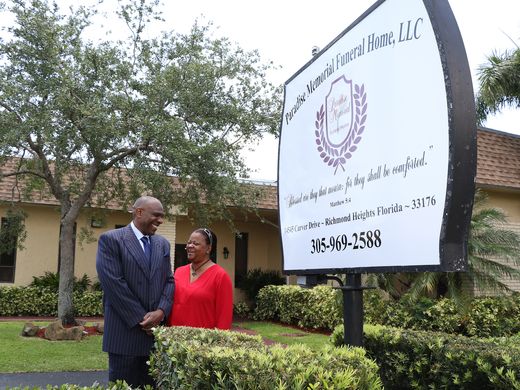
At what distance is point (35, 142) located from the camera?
12062 mm

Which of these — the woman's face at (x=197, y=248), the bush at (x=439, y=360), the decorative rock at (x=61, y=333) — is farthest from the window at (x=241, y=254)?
the woman's face at (x=197, y=248)

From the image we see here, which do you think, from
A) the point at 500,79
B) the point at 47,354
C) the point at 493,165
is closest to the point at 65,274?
the point at 47,354

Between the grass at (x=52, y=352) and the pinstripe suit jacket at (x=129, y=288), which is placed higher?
the pinstripe suit jacket at (x=129, y=288)

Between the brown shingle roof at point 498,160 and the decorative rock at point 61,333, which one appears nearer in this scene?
the decorative rock at point 61,333

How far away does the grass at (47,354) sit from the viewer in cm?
877

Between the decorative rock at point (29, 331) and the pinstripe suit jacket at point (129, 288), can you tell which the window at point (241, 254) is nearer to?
the decorative rock at point (29, 331)

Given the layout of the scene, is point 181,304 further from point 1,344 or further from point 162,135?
point 1,344

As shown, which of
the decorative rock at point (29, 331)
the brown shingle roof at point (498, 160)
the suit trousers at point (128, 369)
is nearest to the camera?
the suit trousers at point (128, 369)

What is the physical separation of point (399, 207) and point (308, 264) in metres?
Result: 1.35

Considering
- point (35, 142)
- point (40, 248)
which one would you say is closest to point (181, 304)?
point (35, 142)

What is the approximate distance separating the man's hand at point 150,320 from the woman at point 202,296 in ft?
0.99

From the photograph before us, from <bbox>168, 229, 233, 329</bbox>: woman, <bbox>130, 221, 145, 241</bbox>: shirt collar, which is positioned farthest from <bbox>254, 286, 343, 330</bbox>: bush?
<bbox>130, 221, 145, 241</bbox>: shirt collar

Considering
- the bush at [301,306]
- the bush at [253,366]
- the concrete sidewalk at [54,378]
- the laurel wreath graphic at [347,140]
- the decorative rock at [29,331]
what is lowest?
the concrete sidewalk at [54,378]

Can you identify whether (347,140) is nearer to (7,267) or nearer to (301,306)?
(301,306)
